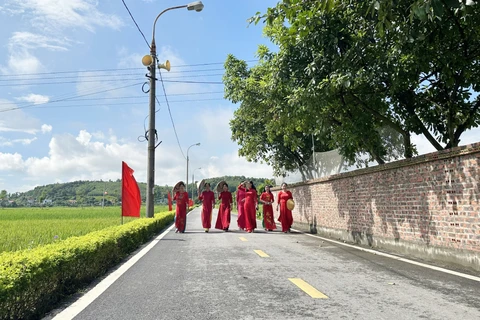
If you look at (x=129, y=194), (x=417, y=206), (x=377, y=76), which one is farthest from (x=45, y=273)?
(x=377, y=76)

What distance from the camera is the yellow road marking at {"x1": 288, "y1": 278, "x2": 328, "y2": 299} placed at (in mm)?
4915

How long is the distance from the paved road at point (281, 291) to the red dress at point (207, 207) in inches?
297

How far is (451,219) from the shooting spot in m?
7.61

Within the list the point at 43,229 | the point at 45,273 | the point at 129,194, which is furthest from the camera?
the point at 43,229

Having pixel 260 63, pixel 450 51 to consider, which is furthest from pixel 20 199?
pixel 450 51

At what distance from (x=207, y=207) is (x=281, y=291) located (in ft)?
36.2

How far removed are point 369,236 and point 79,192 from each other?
167 meters

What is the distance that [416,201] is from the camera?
8891 millimetres

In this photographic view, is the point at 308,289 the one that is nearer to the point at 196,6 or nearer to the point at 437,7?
the point at 437,7

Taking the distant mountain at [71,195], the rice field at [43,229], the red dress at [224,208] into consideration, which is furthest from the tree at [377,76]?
the distant mountain at [71,195]

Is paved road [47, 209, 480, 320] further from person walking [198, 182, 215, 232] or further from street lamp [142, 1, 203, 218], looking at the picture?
street lamp [142, 1, 203, 218]

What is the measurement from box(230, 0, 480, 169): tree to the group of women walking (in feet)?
11.8

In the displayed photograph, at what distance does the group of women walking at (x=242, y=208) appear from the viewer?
15430 mm

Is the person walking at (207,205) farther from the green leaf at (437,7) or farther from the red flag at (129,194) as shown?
the green leaf at (437,7)
